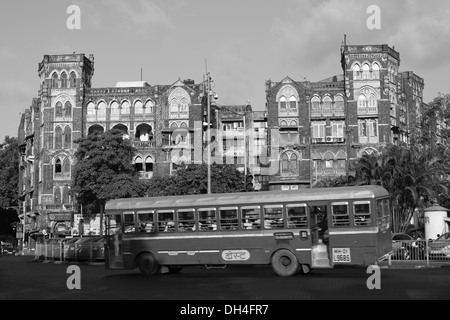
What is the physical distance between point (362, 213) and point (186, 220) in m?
6.85

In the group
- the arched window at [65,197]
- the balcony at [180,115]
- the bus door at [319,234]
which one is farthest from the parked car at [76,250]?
the balcony at [180,115]

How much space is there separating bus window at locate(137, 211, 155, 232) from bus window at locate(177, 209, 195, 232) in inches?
47.7

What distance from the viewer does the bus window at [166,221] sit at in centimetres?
2602

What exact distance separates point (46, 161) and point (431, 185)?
4314 cm

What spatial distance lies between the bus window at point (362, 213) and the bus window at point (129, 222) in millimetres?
8902

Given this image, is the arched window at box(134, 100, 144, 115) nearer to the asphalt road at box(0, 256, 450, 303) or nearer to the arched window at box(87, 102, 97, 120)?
the arched window at box(87, 102, 97, 120)

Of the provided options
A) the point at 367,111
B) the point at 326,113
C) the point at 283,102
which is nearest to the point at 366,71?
the point at 367,111

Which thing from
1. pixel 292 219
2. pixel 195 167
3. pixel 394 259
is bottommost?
pixel 394 259

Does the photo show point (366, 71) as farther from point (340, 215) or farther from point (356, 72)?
point (340, 215)

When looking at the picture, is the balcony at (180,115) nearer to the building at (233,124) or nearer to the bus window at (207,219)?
the building at (233,124)

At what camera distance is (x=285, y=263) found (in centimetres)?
2425

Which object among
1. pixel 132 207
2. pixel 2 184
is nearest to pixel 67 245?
pixel 132 207
